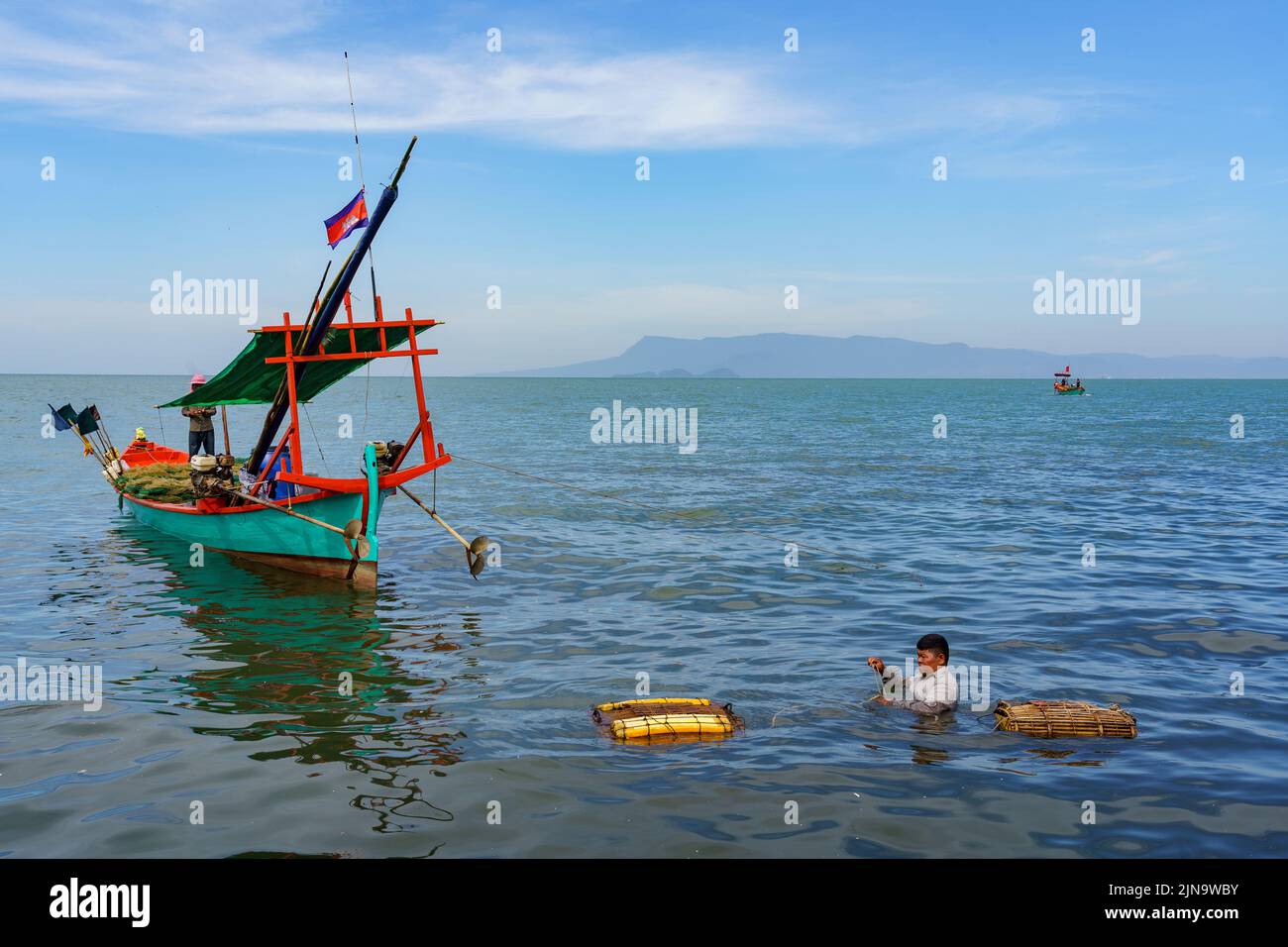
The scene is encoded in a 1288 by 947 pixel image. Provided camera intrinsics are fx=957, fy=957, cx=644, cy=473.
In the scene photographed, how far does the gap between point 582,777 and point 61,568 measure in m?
15.7

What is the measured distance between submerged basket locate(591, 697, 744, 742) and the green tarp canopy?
964 cm

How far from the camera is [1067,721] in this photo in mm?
10078

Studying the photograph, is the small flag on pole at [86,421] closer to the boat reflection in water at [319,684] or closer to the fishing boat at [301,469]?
the fishing boat at [301,469]

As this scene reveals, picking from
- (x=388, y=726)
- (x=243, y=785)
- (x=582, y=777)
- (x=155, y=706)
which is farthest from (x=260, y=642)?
(x=582, y=777)

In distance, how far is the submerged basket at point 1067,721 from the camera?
396 inches

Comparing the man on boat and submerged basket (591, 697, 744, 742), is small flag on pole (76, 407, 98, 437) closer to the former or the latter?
the man on boat

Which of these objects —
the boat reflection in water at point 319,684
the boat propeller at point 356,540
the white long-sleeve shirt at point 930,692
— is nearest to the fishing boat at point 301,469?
the boat propeller at point 356,540

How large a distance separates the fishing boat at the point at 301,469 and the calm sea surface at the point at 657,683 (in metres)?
0.73

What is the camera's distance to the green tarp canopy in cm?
1809

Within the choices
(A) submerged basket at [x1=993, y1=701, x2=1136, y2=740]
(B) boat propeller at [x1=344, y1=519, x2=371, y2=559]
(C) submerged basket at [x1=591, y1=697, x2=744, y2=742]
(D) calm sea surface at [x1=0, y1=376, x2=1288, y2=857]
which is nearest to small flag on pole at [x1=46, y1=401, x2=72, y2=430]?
(D) calm sea surface at [x1=0, y1=376, x2=1288, y2=857]

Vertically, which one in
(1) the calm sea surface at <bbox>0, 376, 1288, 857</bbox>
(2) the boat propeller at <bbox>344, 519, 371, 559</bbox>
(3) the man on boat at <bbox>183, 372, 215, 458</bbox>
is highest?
(3) the man on boat at <bbox>183, 372, 215, 458</bbox>

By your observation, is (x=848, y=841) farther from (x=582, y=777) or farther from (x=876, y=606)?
(x=876, y=606)

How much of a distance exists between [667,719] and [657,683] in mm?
2175
